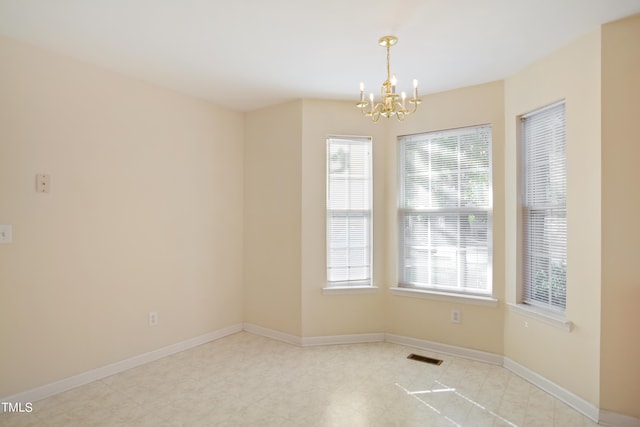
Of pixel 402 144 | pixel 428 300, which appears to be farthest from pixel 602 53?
pixel 428 300

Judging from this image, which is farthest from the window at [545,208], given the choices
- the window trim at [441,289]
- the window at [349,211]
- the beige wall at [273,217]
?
the beige wall at [273,217]

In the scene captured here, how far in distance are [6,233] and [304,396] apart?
2431 millimetres

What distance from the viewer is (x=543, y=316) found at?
2.81m

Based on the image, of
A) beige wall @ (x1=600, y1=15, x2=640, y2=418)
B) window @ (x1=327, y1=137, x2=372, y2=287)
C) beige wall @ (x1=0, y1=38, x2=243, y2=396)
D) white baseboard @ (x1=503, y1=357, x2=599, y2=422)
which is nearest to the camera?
beige wall @ (x1=600, y1=15, x2=640, y2=418)

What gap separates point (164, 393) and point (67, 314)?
0.99 meters

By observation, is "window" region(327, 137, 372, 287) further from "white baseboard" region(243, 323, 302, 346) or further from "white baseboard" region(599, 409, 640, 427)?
"white baseboard" region(599, 409, 640, 427)

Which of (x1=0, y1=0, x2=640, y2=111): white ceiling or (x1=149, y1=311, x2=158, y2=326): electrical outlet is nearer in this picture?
(x1=0, y1=0, x2=640, y2=111): white ceiling

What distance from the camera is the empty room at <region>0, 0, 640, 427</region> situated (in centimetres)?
235

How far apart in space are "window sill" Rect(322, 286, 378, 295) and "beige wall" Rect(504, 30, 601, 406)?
4.81ft

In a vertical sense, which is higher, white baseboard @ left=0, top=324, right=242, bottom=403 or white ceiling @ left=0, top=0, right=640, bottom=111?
white ceiling @ left=0, top=0, right=640, bottom=111

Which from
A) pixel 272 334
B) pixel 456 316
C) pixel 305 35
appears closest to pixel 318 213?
pixel 272 334

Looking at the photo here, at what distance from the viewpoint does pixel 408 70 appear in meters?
3.09

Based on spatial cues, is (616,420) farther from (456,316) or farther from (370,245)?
(370,245)

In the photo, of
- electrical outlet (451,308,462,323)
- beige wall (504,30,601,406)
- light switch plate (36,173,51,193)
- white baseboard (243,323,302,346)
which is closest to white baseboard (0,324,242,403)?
white baseboard (243,323,302,346)
